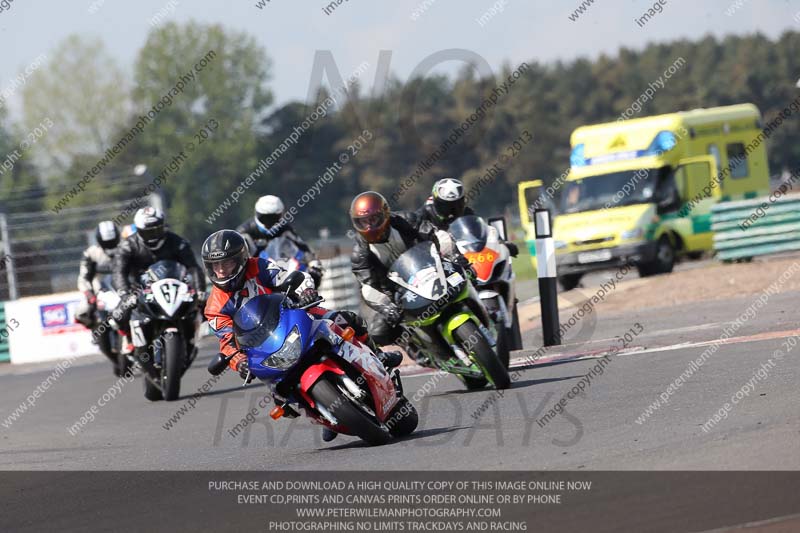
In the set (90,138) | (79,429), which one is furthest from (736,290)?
(90,138)

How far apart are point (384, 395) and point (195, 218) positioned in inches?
3090

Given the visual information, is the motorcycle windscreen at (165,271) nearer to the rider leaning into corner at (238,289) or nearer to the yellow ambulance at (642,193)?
the rider leaning into corner at (238,289)

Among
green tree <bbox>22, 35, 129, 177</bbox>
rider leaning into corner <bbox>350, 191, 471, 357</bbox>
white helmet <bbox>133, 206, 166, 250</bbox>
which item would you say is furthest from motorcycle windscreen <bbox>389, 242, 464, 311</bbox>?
green tree <bbox>22, 35, 129, 177</bbox>

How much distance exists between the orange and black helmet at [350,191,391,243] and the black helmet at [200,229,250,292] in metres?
1.66

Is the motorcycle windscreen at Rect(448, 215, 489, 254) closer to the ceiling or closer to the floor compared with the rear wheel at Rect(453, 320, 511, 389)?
closer to the ceiling

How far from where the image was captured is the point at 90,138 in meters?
78.1

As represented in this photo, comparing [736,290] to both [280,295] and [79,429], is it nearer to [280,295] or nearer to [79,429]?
[79,429]

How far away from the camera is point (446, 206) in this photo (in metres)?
12.6

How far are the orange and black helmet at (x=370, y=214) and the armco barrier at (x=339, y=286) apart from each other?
1683cm

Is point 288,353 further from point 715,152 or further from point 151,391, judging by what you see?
point 715,152

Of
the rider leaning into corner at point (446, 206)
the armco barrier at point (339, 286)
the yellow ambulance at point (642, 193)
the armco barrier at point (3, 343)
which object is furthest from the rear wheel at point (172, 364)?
the armco barrier at point (339, 286)

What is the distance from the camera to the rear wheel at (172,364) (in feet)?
45.3

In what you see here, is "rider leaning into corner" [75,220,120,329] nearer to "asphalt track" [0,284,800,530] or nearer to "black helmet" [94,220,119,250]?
"black helmet" [94,220,119,250]

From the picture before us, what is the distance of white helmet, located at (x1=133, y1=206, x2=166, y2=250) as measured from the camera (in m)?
14.3
